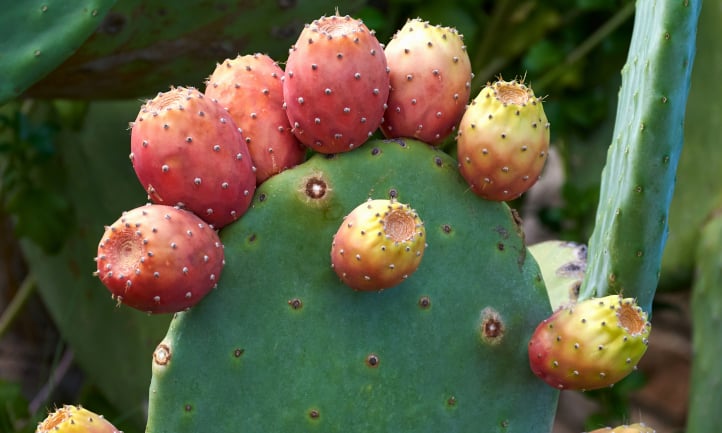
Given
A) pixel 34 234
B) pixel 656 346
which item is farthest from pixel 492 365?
pixel 656 346

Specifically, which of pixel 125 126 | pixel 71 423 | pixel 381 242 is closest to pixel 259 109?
pixel 381 242

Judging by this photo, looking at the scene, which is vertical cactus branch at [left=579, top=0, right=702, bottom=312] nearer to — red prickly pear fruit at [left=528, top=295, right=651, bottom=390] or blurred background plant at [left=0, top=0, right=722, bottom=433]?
red prickly pear fruit at [left=528, top=295, right=651, bottom=390]

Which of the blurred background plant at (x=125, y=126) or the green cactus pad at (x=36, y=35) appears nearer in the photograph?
the green cactus pad at (x=36, y=35)

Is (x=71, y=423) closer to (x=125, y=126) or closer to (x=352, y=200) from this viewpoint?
(x=352, y=200)

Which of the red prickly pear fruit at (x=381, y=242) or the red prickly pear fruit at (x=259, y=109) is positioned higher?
the red prickly pear fruit at (x=259, y=109)

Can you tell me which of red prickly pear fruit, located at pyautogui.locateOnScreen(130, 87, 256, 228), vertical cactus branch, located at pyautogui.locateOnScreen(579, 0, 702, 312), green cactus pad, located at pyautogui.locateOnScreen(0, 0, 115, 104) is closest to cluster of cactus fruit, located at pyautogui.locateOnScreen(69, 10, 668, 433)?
red prickly pear fruit, located at pyautogui.locateOnScreen(130, 87, 256, 228)

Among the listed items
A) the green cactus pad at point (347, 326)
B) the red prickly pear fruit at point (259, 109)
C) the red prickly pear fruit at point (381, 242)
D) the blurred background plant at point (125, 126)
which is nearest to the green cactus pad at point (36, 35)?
the blurred background plant at point (125, 126)

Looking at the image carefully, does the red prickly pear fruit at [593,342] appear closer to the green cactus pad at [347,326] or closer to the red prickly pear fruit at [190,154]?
the green cactus pad at [347,326]

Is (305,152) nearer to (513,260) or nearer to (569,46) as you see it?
(513,260)
